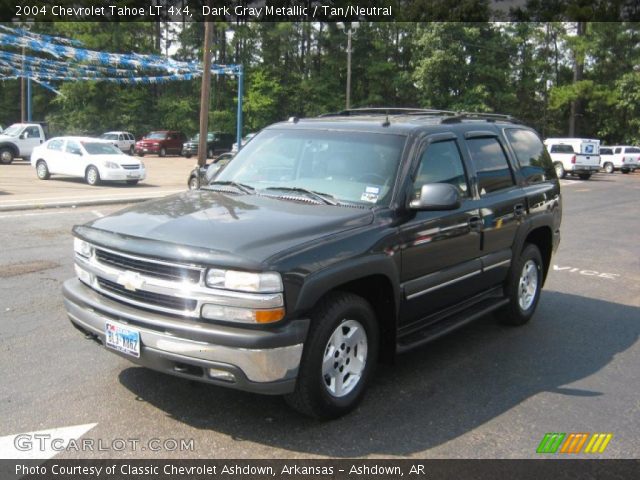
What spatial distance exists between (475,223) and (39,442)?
3.43 meters

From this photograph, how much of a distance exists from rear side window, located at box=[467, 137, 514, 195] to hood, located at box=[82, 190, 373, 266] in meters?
1.55

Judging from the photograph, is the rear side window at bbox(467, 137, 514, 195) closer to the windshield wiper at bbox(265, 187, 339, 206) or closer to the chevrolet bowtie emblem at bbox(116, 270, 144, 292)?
the windshield wiper at bbox(265, 187, 339, 206)

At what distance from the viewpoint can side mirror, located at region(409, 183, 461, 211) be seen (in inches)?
167

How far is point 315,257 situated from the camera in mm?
3631

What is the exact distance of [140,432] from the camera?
3.73m

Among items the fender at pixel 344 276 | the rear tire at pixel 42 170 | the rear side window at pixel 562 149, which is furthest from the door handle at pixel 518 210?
the rear side window at pixel 562 149

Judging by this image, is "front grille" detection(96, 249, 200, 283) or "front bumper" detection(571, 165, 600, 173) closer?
"front grille" detection(96, 249, 200, 283)

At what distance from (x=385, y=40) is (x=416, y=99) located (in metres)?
5.99

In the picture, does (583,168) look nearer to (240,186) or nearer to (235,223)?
(240,186)

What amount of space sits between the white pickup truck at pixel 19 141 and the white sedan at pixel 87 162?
30.0 ft

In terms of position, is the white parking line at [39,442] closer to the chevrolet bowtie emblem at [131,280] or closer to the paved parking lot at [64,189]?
the chevrolet bowtie emblem at [131,280]

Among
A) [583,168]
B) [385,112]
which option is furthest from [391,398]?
[583,168]

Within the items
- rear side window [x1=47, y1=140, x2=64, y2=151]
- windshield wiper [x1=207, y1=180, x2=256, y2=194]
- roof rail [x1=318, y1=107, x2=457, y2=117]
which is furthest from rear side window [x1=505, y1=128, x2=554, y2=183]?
rear side window [x1=47, y1=140, x2=64, y2=151]

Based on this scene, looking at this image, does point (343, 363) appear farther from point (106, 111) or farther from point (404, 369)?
point (106, 111)
